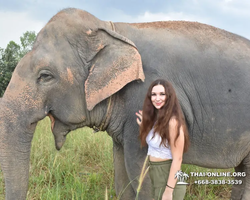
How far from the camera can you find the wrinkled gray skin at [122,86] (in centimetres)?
202

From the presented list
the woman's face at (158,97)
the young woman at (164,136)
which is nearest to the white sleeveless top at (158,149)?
the young woman at (164,136)

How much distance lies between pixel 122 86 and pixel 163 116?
1.56 feet

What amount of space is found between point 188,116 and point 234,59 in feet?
1.93

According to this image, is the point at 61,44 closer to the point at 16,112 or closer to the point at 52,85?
the point at 52,85

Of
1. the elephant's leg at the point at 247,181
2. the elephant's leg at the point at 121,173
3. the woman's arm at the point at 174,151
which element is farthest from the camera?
the elephant's leg at the point at 121,173

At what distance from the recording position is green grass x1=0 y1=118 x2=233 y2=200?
2.73m

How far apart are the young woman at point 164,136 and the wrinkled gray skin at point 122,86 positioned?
317mm

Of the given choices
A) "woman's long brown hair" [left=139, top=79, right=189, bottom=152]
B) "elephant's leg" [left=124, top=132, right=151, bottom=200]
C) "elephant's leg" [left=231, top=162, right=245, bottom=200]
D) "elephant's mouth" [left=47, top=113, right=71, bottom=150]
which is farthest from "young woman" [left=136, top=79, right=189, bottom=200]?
"elephant's leg" [left=231, top=162, right=245, bottom=200]

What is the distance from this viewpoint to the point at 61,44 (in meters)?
2.06

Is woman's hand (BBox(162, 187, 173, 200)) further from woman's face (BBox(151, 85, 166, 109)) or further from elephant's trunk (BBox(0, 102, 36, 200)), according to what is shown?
elephant's trunk (BBox(0, 102, 36, 200))

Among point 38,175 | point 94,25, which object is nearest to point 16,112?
point 94,25

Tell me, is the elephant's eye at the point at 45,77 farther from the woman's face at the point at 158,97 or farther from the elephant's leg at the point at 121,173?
the elephant's leg at the point at 121,173

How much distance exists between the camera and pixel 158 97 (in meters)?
1.66

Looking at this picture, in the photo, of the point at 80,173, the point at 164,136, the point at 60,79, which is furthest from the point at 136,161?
the point at 80,173
